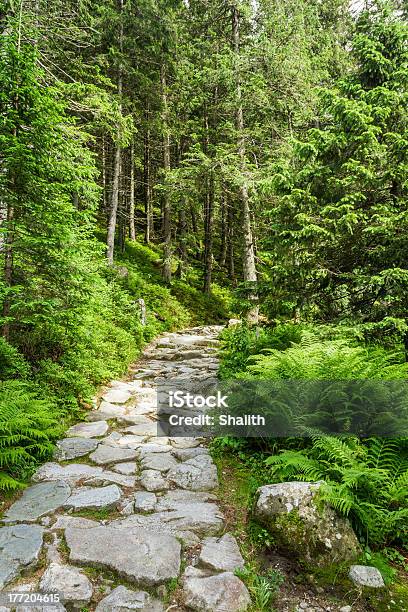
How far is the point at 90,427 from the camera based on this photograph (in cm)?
596

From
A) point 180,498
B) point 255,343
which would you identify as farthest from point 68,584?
point 255,343

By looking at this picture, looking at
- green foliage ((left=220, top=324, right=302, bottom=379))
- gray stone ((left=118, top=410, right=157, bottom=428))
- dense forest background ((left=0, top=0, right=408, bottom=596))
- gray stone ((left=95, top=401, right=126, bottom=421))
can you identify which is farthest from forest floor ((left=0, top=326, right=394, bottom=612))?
green foliage ((left=220, top=324, right=302, bottom=379))

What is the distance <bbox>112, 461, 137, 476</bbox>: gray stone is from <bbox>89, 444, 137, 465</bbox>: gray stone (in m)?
0.10

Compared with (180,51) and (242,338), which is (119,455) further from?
(180,51)

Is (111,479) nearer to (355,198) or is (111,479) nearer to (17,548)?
(17,548)

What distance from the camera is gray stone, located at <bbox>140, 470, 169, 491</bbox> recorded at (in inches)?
168

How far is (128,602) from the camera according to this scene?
2633mm

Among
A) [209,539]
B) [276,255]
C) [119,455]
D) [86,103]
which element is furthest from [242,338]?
[86,103]

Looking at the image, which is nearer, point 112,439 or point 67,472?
point 67,472

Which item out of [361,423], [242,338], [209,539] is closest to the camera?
[209,539]

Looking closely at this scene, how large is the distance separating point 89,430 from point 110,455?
3.11 ft

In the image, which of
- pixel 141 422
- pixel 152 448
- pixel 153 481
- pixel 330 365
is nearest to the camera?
pixel 153 481

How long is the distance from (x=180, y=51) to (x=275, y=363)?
18.2 metres

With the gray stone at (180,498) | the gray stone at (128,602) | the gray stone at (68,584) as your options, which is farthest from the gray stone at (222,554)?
the gray stone at (68,584)
